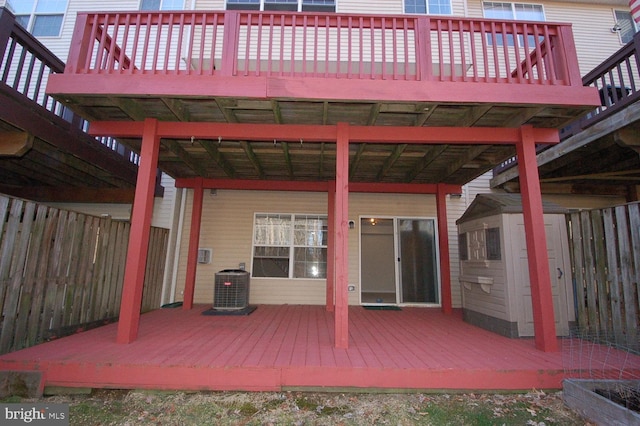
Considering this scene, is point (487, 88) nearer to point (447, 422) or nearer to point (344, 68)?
point (344, 68)

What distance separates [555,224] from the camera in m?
3.89

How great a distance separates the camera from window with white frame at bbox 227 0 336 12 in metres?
6.31

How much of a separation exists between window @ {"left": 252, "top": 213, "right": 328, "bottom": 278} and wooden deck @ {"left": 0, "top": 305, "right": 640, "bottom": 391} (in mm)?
2631

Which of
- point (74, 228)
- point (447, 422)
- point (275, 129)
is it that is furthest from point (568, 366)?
point (74, 228)

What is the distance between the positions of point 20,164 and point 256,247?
4.12 metres

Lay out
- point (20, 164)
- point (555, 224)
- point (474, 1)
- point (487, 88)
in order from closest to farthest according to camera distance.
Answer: point (487, 88), point (555, 224), point (20, 164), point (474, 1)

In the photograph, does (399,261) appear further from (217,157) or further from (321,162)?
(217,157)

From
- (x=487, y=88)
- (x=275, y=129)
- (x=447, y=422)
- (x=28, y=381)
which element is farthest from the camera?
(x=275, y=129)

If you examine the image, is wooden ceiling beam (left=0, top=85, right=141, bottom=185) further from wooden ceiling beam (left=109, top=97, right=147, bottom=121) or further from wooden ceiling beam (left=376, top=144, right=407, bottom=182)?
wooden ceiling beam (left=376, top=144, right=407, bottom=182)

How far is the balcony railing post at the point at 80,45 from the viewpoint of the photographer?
3.14 meters

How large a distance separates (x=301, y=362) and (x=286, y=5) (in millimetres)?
6989

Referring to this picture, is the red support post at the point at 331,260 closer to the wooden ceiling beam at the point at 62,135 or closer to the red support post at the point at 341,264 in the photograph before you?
the red support post at the point at 341,264

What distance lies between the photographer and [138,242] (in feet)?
10.8

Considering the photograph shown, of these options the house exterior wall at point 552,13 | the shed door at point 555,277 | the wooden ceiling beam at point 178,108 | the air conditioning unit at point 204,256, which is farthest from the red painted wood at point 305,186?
the house exterior wall at point 552,13
